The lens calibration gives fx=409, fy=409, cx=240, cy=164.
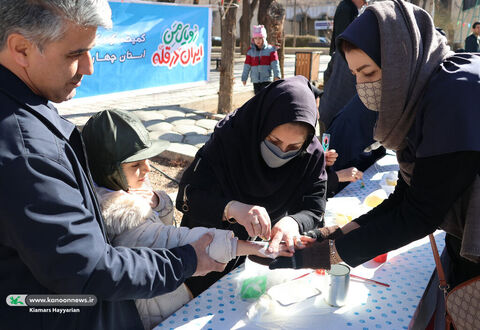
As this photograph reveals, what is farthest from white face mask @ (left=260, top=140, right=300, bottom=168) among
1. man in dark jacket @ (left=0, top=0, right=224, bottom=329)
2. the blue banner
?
the blue banner

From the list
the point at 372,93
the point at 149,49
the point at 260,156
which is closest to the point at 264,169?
the point at 260,156

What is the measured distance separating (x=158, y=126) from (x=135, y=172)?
5400mm

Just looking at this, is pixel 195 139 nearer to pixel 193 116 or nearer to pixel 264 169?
pixel 193 116

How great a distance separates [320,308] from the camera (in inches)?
58.9

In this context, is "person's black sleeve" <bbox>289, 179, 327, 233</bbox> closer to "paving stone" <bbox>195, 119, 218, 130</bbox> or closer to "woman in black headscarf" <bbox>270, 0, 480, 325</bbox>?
"woman in black headscarf" <bbox>270, 0, 480, 325</bbox>

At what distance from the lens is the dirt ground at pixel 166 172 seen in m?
4.87

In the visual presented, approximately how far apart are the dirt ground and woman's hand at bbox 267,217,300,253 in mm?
2958

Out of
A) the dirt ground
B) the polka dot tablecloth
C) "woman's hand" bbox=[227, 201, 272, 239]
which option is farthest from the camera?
the dirt ground

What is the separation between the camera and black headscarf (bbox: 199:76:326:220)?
6.40 feet

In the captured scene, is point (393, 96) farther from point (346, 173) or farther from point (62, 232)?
point (346, 173)

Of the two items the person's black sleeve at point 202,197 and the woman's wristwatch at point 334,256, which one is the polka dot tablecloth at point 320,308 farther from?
the person's black sleeve at point 202,197

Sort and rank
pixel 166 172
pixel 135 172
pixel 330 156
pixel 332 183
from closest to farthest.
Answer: pixel 135 172 < pixel 332 183 < pixel 330 156 < pixel 166 172

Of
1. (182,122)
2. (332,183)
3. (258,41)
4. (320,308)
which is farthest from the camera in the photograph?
(258,41)

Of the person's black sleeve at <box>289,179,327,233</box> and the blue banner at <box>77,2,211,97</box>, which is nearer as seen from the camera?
the person's black sleeve at <box>289,179,327,233</box>
